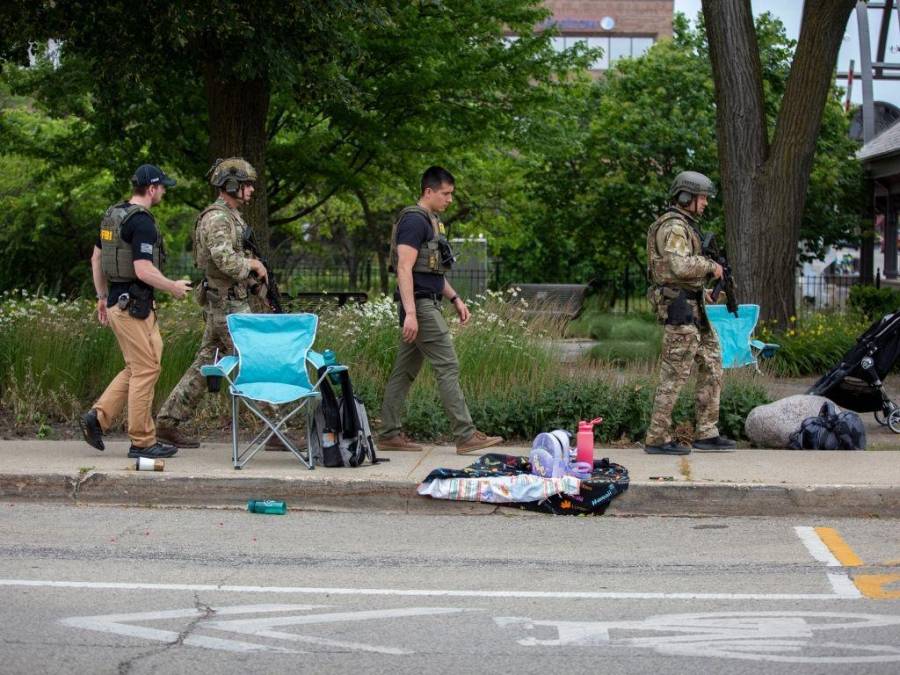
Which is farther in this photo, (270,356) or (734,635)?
(270,356)

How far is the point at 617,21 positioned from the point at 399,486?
52590 millimetres

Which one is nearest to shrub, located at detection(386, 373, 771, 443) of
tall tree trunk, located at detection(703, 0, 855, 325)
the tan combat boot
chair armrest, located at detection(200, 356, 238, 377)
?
the tan combat boot

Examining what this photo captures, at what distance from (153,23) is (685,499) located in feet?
23.3

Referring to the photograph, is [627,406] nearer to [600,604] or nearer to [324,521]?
[324,521]

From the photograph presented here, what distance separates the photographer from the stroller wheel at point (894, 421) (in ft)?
34.0

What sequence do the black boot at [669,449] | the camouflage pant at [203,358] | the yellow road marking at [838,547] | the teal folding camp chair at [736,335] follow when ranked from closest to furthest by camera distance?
the yellow road marking at [838,547] < the camouflage pant at [203,358] < the black boot at [669,449] < the teal folding camp chair at [736,335]

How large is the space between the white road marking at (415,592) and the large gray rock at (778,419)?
3.76 m

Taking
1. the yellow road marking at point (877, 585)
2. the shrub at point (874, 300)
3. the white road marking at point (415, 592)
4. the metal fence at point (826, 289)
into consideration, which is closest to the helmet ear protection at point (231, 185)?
the white road marking at point (415, 592)

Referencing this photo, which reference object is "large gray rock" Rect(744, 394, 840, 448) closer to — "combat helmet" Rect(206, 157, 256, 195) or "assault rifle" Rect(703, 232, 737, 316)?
"assault rifle" Rect(703, 232, 737, 316)

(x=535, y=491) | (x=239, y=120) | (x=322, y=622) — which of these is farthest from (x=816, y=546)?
(x=239, y=120)

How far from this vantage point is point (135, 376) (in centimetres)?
840

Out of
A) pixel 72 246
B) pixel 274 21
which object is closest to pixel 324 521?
pixel 274 21

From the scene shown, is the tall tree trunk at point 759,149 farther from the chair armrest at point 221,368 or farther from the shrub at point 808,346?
the chair armrest at point 221,368

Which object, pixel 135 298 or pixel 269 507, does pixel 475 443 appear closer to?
pixel 269 507
